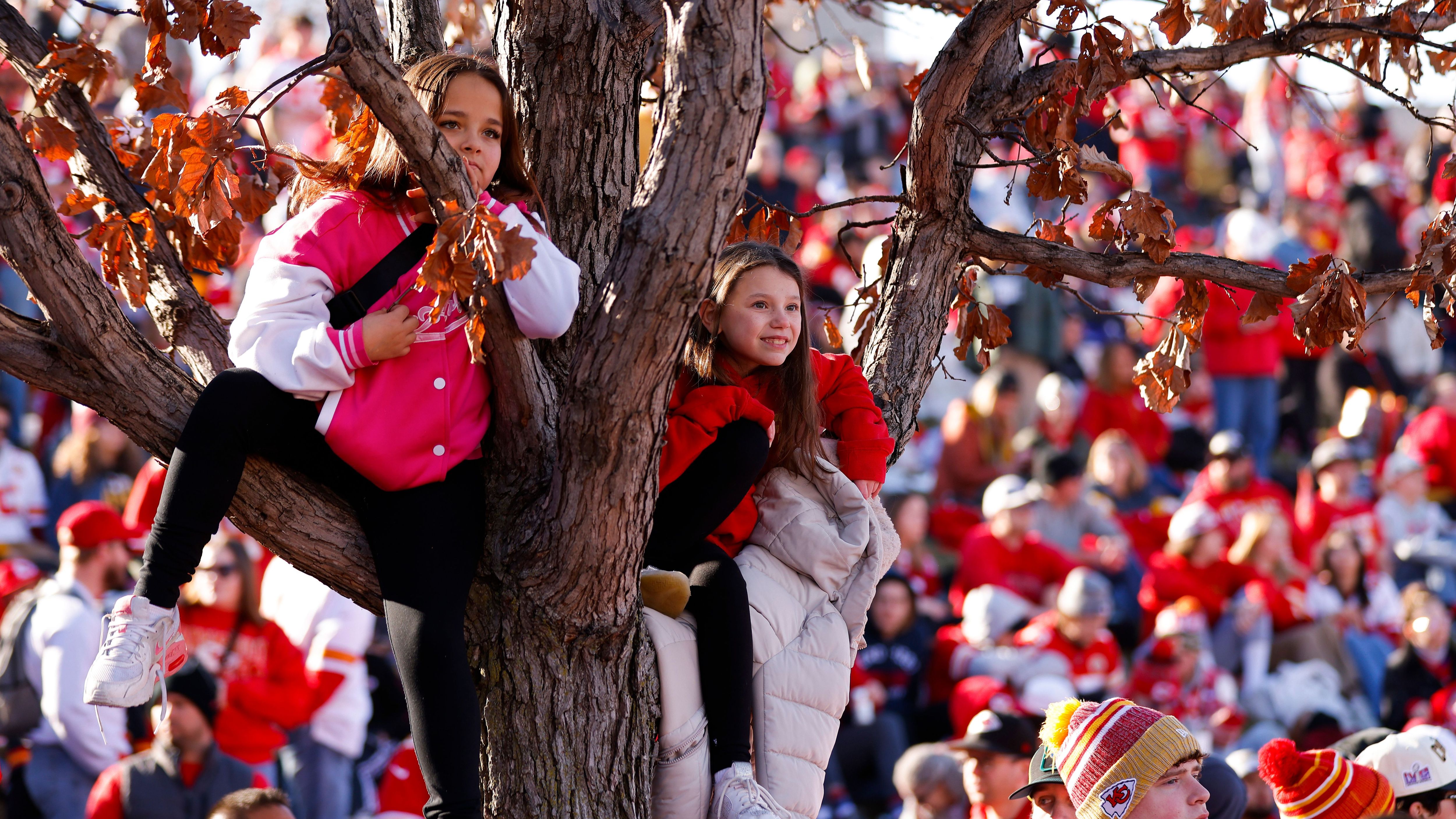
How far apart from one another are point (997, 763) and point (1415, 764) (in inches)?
50.6

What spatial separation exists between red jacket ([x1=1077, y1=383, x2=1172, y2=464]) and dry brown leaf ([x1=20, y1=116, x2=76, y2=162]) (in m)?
8.23

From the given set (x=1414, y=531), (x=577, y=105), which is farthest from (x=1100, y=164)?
(x=1414, y=531)

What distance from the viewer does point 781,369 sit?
10.6 feet

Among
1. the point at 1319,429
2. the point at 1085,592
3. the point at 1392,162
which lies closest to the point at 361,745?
the point at 1085,592

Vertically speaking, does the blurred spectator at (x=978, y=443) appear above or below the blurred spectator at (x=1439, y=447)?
below

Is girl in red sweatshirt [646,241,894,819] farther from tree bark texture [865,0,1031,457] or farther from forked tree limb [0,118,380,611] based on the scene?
forked tree limb [0,118,380,611]

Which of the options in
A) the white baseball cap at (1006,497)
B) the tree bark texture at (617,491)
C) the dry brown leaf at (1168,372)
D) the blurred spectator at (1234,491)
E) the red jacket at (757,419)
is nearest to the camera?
the tree bark texture at (617,491)

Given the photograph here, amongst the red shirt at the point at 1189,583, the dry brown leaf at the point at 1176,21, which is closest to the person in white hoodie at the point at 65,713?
the dry brown leaf at the point at 1176,21

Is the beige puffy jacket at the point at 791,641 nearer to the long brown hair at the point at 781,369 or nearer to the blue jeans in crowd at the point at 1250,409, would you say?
the long brown hair at the point at 781,369

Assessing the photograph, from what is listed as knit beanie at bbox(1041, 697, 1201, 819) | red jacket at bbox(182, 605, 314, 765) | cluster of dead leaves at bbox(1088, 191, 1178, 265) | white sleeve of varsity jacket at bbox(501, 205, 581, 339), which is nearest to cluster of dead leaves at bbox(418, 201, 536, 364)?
white sleeve of varsity jacket at bbox(501, 205, 581, 339)

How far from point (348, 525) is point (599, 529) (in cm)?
49

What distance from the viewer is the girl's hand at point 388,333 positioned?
2.43m

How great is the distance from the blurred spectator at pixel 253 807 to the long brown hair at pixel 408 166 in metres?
2.09

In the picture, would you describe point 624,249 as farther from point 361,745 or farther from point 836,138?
point 836,138
